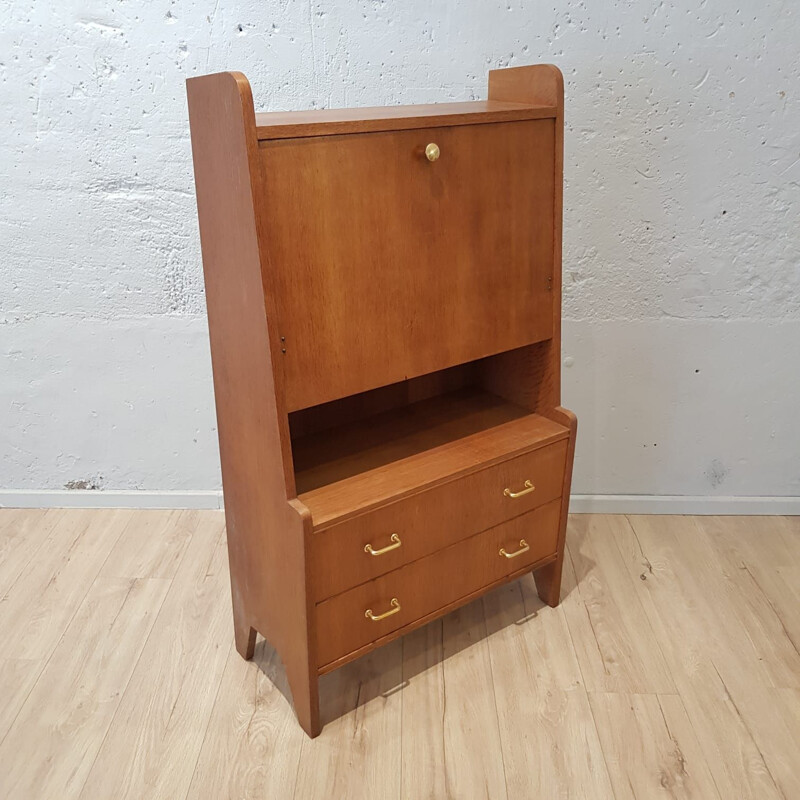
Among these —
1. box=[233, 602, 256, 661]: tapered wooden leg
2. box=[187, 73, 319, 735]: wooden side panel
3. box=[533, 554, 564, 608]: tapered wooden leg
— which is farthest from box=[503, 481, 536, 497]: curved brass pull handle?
box=[233, 602, 256, 661]: tapered wooden leg

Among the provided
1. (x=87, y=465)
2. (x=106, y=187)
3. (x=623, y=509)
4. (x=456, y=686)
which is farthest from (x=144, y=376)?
(x=623, y=509)

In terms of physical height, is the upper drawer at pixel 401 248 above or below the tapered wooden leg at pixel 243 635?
above

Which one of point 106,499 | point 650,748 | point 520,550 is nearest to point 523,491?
point 520,550

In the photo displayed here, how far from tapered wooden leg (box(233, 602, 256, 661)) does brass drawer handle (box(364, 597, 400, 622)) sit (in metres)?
0.36

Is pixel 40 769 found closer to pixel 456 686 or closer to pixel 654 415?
pixel 456 686

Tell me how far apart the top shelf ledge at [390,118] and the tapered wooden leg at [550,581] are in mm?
1131

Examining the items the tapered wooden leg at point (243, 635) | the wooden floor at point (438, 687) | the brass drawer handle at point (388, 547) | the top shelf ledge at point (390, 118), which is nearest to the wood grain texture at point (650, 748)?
the wooden floor at point (438, 687)

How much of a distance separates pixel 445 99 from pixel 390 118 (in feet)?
2.40

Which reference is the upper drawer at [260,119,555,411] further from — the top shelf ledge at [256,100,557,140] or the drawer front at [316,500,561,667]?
the drawer front at [316,500,561,667]

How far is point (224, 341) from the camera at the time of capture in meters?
1.68

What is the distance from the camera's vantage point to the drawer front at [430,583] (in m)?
1.73

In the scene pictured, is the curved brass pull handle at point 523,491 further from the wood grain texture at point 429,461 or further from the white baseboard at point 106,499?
the white baseboard at point 106,499

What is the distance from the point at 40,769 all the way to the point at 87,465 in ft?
3.69

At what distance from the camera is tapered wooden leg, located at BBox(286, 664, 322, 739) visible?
5.68 ft
